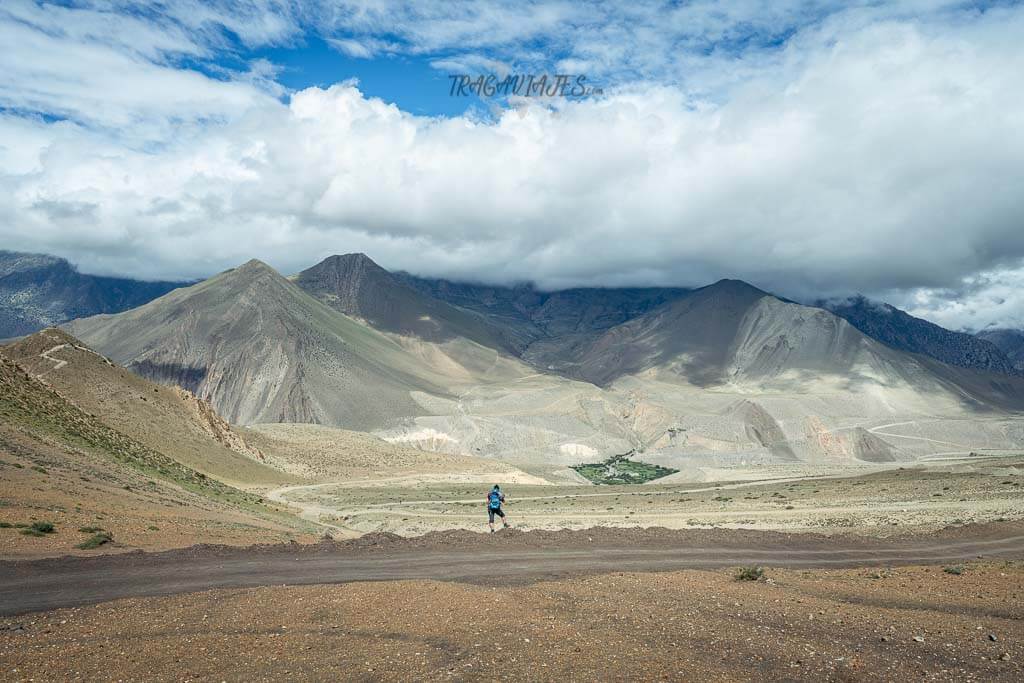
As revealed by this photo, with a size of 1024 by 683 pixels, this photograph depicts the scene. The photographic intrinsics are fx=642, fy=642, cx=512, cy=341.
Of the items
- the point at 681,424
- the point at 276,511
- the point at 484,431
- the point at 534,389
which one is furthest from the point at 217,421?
the point at 534,389

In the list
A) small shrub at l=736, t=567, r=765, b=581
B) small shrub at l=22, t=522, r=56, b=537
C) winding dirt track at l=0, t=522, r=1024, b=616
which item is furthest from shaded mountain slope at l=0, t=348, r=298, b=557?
small shrub at l=736, t=567, r=765, b=581

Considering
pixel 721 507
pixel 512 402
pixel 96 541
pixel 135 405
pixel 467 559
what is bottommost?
pixel 721 507

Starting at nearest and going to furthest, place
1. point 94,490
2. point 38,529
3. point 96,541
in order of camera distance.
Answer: point 96,541 < point 38,529 < point 94,490

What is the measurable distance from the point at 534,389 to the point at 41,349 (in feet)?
408

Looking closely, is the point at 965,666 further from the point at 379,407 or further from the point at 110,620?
the point at 379,407

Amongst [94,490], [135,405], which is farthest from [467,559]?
[135,405]

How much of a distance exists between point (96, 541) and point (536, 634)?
48.8ft

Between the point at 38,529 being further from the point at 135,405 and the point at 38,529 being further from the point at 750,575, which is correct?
the point at 135,405

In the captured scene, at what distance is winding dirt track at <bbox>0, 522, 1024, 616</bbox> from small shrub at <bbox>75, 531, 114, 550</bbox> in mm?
1588

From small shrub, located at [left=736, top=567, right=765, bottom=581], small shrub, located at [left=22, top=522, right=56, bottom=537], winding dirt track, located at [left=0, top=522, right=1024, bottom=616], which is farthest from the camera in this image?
small shrub, located at [left=22, top=522, right=56, bottom=537]

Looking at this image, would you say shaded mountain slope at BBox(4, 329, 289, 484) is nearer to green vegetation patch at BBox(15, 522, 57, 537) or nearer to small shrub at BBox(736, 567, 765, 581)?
green vegetation patch at BBox(15, 522, 57, 537)

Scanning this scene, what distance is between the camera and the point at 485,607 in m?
15.0

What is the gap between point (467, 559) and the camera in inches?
826

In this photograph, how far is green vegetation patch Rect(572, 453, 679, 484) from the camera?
330 ft
